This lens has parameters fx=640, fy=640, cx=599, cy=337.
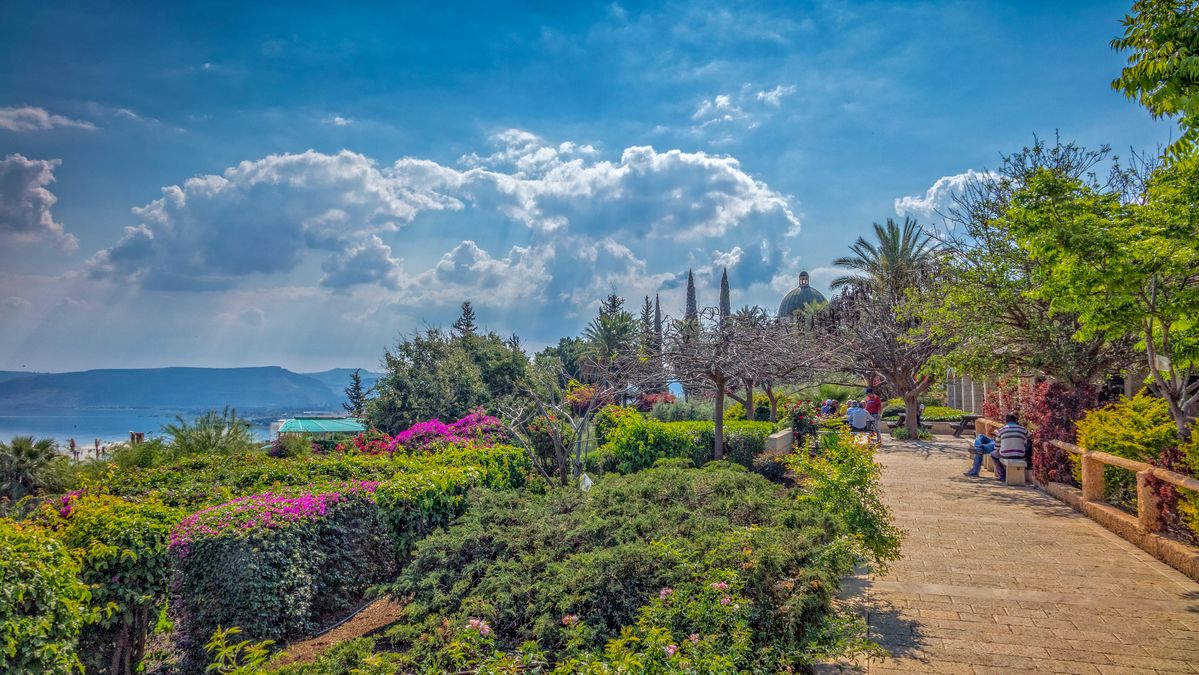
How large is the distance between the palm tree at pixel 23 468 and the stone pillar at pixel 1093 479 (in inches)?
817

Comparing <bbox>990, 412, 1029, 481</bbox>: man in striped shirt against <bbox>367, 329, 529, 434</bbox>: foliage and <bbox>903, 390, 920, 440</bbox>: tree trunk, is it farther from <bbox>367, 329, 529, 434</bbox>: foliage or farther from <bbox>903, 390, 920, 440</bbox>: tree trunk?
<bbox>367, 329, 529, 434</bbox>: foliage

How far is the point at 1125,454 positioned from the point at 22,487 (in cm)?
2178

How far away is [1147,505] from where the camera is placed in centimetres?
742

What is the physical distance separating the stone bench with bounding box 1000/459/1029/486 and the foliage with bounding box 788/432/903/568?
7165 mm

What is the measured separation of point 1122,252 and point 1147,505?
3.02 metres

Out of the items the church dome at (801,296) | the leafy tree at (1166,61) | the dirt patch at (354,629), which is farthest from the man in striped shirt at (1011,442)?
the church dome at (801,296)

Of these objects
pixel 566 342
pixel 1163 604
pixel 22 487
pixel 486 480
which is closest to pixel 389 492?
pixel 486 480

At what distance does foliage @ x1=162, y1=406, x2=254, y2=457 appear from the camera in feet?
48.2

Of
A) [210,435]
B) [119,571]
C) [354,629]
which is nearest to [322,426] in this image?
[210,435]

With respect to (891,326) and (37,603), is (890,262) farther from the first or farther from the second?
(37,603)

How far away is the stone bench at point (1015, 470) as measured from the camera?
12039mm

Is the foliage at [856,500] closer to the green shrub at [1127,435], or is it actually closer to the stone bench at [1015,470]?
the green shrub at [1127,435]

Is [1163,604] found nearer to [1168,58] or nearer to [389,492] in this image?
[1168,58]

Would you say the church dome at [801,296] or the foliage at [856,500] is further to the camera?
the church dome at [801,296]
